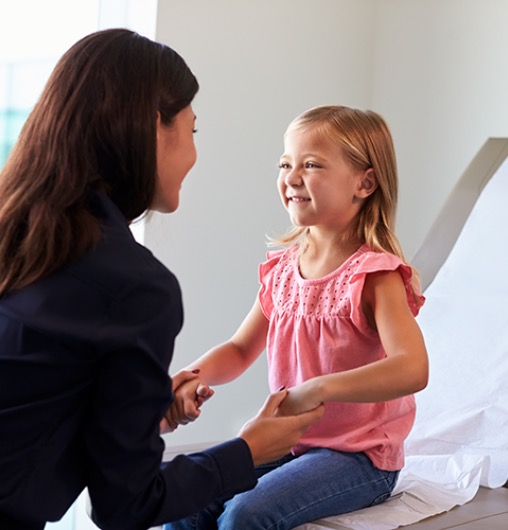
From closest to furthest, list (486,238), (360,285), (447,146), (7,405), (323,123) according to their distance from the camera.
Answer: (7,405) < (360,285) < (323,123) < (486,238) < (447,146)

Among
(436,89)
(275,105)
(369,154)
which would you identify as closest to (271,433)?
(369,154)

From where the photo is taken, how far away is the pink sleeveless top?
1.48 meters

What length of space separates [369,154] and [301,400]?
461 millimetres

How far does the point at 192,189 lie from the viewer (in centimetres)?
269

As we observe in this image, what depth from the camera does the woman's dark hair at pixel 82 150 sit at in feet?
3.40

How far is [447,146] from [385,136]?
1.38m

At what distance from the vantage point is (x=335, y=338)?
1.50 metres

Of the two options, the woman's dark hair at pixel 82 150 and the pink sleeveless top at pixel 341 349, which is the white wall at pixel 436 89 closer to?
the pink sleeveless top at pixel 341 349

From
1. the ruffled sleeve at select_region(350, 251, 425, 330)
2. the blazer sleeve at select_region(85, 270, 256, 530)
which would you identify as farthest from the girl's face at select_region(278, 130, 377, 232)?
the blazer sleeve at select_region(85, 270, 256, 530)

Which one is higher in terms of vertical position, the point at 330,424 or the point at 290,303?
the point at 290,303

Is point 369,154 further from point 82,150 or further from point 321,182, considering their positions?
point 82,150

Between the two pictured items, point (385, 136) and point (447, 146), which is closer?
point (385, 136)

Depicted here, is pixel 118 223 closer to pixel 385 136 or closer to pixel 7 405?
pixel 7 405

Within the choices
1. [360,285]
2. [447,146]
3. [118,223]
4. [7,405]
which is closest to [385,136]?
[360,285]
